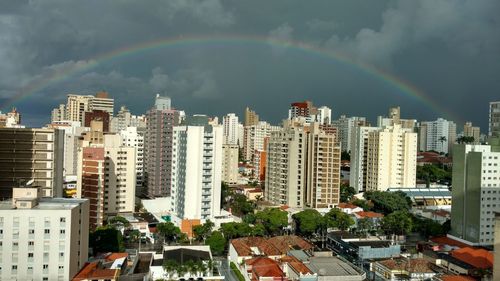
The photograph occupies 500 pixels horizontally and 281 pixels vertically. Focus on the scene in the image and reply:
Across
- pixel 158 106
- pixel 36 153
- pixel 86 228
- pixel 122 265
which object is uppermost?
pixel 158 106

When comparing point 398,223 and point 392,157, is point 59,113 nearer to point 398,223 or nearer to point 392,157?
point 392,157

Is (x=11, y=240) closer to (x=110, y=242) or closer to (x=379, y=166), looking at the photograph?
(x=110, y=242)

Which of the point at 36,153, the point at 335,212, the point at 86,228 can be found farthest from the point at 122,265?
the point at 335,212

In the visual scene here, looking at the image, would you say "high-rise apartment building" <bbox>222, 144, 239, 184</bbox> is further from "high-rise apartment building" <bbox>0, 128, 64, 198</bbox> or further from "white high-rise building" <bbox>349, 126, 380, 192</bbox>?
"high-rise apartment building" <bbox>0, 128, 64, 198</bbox>

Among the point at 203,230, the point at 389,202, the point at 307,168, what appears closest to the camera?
the point at 203,230

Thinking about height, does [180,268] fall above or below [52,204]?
below

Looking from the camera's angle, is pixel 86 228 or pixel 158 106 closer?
pixel 86 228

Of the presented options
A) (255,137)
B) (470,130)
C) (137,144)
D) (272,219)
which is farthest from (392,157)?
(470,130)
